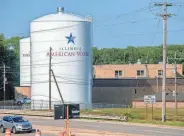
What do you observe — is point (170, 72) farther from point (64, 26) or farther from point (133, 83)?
point (64, 26)

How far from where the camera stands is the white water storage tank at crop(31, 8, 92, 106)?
74000mm

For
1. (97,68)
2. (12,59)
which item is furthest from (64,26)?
(97,68)

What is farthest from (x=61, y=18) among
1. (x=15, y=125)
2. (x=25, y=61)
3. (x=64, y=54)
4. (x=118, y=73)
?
(x=118, y=73)

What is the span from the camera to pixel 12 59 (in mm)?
126250

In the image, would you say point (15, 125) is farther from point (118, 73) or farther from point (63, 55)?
point (118, 73)

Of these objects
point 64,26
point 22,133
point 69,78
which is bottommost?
point 22,133

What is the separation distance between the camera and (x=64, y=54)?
243 ft

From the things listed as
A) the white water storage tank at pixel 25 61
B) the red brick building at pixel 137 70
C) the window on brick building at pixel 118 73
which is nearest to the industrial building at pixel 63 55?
the white water storage tank at pixel 25 61

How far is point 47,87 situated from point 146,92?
105 feet

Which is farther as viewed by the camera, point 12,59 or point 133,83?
point 12,59

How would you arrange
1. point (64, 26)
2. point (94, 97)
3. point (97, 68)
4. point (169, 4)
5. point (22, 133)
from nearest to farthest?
1. point (22, 133)
2. point (169, 4)
3. point (64, 26)
4. point (94, 97)
5. point (97, 68)

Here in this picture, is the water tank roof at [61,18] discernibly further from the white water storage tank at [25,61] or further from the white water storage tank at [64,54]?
the white water storage tank at [25,61]

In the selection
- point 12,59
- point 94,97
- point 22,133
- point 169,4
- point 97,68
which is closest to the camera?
point 22,133

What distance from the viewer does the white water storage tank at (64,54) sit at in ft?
243
